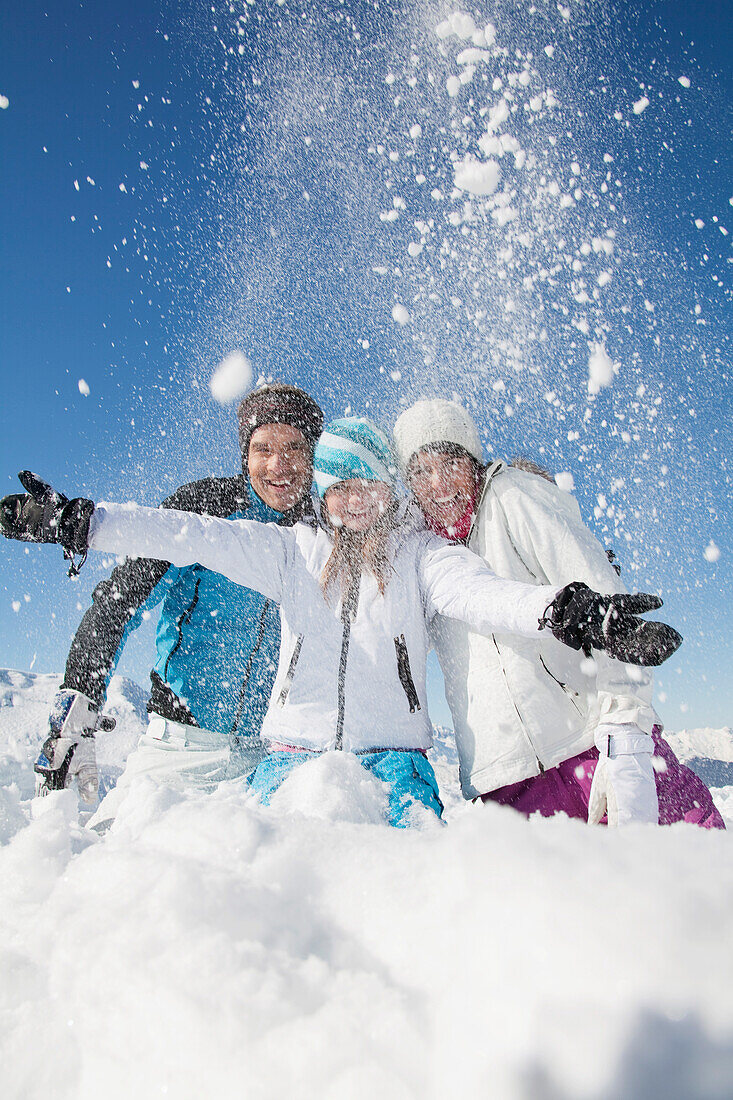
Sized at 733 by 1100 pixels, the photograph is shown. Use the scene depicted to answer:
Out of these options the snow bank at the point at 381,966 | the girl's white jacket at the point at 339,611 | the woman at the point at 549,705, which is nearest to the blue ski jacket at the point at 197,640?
the girl's white jacket at the point at 339,611

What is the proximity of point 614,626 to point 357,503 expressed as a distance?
1.47 m

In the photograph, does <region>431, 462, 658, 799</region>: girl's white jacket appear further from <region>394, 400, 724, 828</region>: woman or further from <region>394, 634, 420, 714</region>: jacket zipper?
<region>394, 634, 420, 714</region>: jacket zipper

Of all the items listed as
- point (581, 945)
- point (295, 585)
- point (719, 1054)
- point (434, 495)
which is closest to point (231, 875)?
point (581, 945)

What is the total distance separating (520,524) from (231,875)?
86.4 inches

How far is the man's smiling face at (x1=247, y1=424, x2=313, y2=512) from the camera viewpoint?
3.56 metres

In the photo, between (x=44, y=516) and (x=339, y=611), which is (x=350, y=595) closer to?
(x=339, y=611)

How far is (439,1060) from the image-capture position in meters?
0.69

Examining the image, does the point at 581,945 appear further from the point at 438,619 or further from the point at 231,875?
the point at 438,619

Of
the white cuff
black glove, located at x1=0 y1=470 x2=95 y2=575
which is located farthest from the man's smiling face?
the white cuff

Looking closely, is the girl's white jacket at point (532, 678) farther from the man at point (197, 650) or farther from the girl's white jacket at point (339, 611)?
the man at point (197, 650)

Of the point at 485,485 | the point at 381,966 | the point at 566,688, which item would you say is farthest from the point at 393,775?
the point at 485,485

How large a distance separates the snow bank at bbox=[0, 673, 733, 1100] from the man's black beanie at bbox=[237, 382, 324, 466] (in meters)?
2.92

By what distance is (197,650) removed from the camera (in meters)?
3.43

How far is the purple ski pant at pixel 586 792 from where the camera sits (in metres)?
2.49
